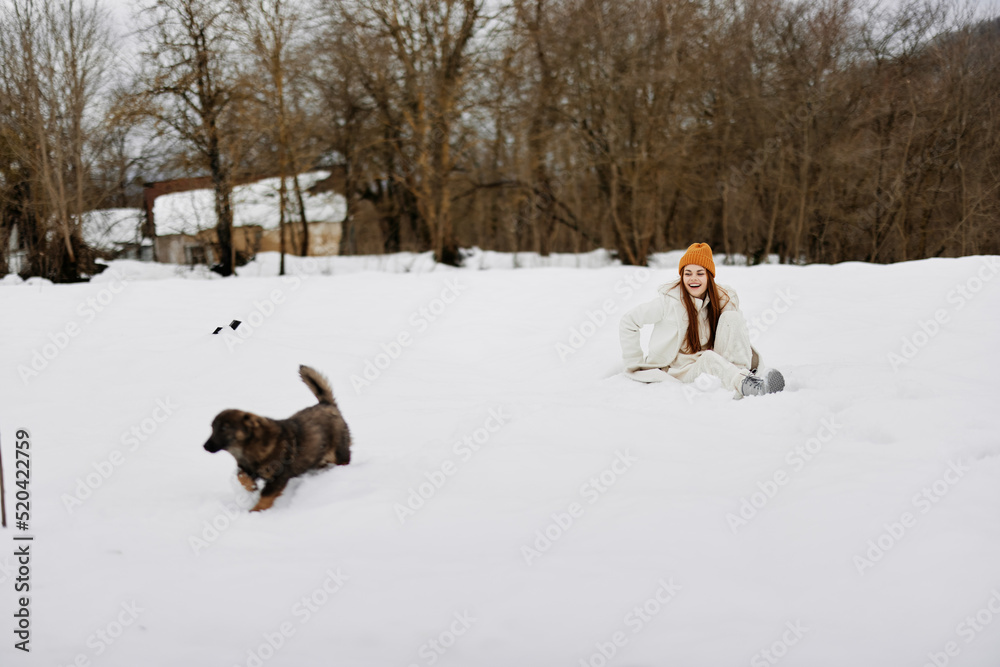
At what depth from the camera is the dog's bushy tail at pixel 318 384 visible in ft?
13.3

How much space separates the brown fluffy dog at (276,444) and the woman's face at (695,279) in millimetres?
3256

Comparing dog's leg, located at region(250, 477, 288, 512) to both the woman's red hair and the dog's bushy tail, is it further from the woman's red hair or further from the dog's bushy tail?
the woman's red hair

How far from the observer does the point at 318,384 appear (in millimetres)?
4090

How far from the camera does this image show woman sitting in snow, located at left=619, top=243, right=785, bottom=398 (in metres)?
5.73

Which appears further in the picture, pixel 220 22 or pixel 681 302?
pixel 220 22

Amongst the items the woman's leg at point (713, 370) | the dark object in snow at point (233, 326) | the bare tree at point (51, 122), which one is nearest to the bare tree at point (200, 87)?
the bare tree at point (51, 122)

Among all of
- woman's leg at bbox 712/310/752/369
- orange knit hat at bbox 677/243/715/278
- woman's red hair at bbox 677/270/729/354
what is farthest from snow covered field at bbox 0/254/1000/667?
orange knit hat at bbox 677/243/715/278

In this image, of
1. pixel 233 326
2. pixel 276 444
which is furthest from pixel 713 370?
pixel 233 326

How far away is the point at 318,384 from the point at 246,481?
0.75 m

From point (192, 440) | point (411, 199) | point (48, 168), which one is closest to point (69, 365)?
point (192, 440)

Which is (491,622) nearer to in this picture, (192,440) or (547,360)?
(192,440)

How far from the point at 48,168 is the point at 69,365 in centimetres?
968

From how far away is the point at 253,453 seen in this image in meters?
3.43

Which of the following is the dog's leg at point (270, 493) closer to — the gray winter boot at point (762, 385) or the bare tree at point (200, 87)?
the gray winter boot at point (762, 385)
